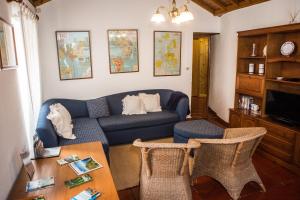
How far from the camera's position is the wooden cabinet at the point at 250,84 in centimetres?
371

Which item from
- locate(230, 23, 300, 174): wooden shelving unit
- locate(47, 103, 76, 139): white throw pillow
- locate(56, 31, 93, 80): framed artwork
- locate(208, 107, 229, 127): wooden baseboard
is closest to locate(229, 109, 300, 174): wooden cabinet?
locate(230, 23, 300, 174): wooden shelving unit

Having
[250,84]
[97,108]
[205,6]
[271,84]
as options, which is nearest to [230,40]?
[205,6]

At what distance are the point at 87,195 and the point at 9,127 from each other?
0.98 m

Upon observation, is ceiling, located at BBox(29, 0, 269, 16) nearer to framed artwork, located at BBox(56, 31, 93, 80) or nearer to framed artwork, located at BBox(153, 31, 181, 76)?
framed artwork, located at BBox(56, 31, 93, 80)

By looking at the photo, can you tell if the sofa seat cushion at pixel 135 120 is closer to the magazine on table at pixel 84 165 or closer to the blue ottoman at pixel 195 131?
the blue ottoman at pixel 195 131

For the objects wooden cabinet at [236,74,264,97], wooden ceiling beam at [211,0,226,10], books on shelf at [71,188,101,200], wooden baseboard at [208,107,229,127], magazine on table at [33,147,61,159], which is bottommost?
wooden baseboard at [208,107,229,127]

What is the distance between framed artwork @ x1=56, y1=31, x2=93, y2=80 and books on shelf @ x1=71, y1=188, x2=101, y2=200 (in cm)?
314

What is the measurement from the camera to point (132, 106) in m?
4.30

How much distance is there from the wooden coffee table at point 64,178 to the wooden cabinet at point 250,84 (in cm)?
284

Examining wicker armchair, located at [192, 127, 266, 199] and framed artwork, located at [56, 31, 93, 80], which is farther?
framed artwork, located at [56, 31, 93, 80]

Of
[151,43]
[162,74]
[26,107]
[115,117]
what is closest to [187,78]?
[162,74]

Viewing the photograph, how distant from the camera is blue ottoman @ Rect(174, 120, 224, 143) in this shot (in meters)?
3.21

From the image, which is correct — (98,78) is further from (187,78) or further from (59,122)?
A: (187,78)

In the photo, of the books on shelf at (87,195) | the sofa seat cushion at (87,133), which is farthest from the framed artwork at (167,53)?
the books on shelf at (87,195)
